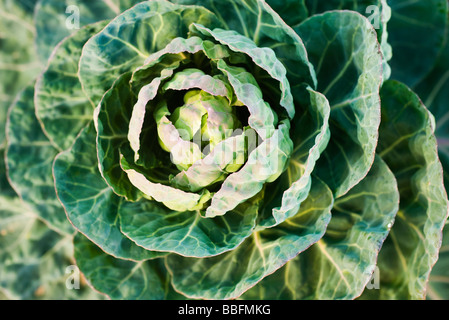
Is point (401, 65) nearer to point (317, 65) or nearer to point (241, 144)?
point (317, 65)

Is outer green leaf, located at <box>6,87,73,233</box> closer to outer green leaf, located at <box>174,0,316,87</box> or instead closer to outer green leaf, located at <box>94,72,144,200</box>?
outer green leaf, located at <box>94,72,144,200</box>

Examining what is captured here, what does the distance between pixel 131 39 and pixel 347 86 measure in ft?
3.28

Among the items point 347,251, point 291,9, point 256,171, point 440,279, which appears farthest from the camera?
point 440,279

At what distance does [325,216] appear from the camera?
1854 millimetres

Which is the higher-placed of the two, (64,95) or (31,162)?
(64,95)

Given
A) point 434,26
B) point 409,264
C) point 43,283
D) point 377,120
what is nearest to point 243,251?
point 409,264

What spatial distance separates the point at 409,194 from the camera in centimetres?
205

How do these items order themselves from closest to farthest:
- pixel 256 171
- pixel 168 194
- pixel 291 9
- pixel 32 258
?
pixel 256 171, pixel 168 194, pixel 291 9, pixel 32 258

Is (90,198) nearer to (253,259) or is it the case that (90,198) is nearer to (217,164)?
(217,164)

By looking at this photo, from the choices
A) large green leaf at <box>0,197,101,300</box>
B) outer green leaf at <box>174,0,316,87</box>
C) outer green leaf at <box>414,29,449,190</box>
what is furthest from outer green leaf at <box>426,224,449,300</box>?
large green leaf at <box>0,197,101,300</box>

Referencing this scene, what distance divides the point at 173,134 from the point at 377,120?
0.82m

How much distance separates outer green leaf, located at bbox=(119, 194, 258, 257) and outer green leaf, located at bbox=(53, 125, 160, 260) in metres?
0.07

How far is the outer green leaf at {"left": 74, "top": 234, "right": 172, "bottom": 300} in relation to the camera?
2.09 meters

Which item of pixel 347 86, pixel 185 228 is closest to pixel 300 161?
pixel 347 86
